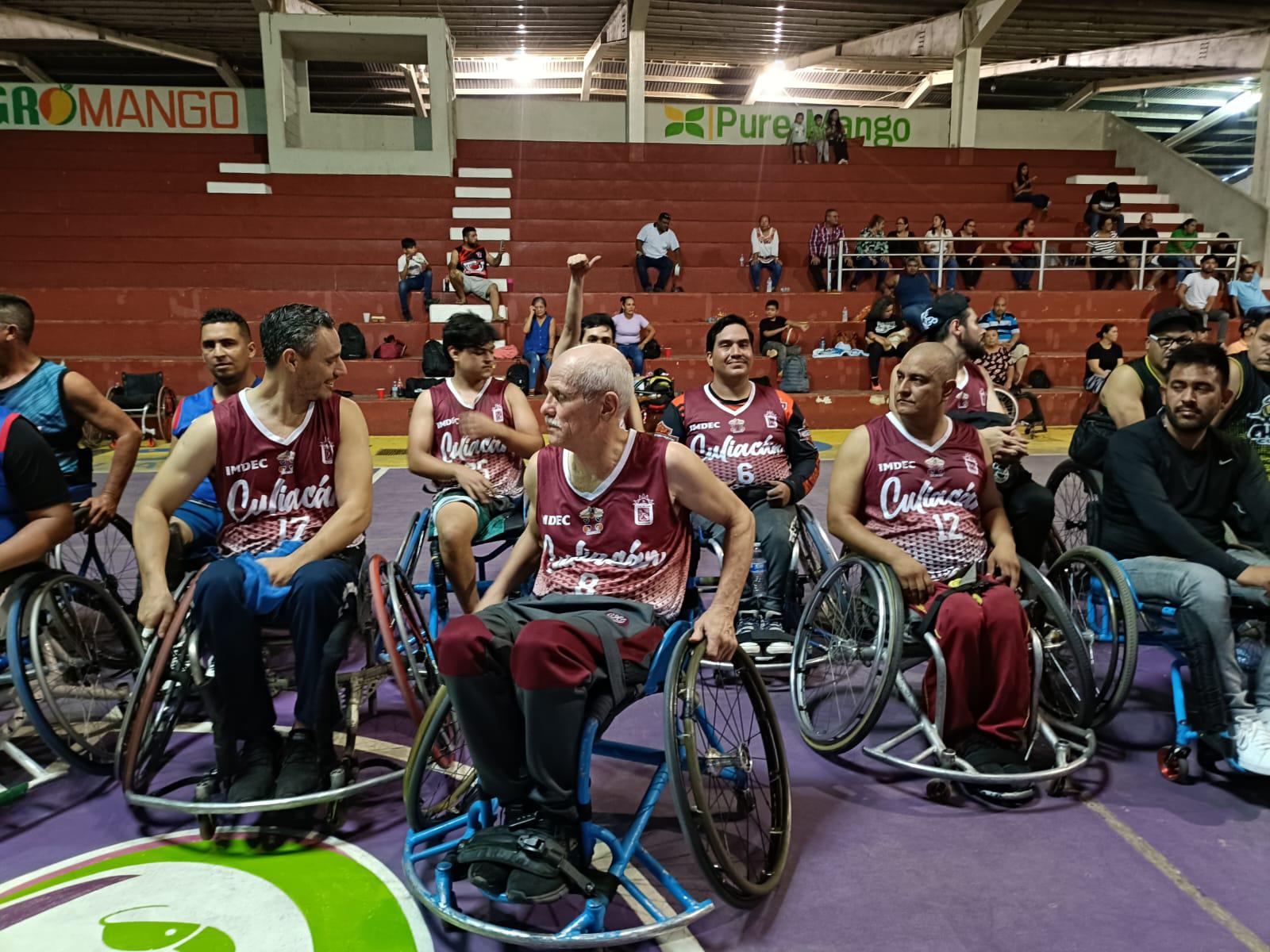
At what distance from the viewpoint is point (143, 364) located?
10422 mm

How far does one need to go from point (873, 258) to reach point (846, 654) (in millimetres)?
10413

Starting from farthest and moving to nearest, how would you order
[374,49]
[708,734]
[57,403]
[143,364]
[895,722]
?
[374,49], [143,364], [57,403], [895,722], [708,734]

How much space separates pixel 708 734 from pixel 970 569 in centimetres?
105

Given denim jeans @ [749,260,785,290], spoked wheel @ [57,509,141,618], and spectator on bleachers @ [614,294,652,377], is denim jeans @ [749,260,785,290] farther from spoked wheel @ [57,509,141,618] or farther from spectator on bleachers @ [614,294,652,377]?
spoked wheel @ [57,509,141,618]

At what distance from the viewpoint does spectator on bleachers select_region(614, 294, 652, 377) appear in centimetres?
1026

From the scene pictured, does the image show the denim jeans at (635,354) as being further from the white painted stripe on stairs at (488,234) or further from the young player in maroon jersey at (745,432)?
the young player in maroon jersey at (745,432)

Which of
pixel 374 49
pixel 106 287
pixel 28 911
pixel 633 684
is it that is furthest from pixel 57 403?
pixel 374 49

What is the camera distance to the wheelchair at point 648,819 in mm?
1821

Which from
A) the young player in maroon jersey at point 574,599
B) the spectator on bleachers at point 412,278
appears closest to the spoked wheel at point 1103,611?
the young player in maroon jersey at point 574,599

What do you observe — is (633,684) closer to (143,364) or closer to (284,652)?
(284,652)

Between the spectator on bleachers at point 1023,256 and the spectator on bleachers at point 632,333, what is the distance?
206 inches

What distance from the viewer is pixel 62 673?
2814mm

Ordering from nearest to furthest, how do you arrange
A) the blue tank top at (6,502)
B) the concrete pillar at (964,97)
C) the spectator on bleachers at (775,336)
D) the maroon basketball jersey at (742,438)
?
1. the blue tank top at (6,502)
2. the maroon basketball jersey at (742,438)
3. the spectator on bleachers at (775,336)
4. the concrete pillar at (964,97)

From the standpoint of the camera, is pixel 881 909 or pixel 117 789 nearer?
pixel 881 909
